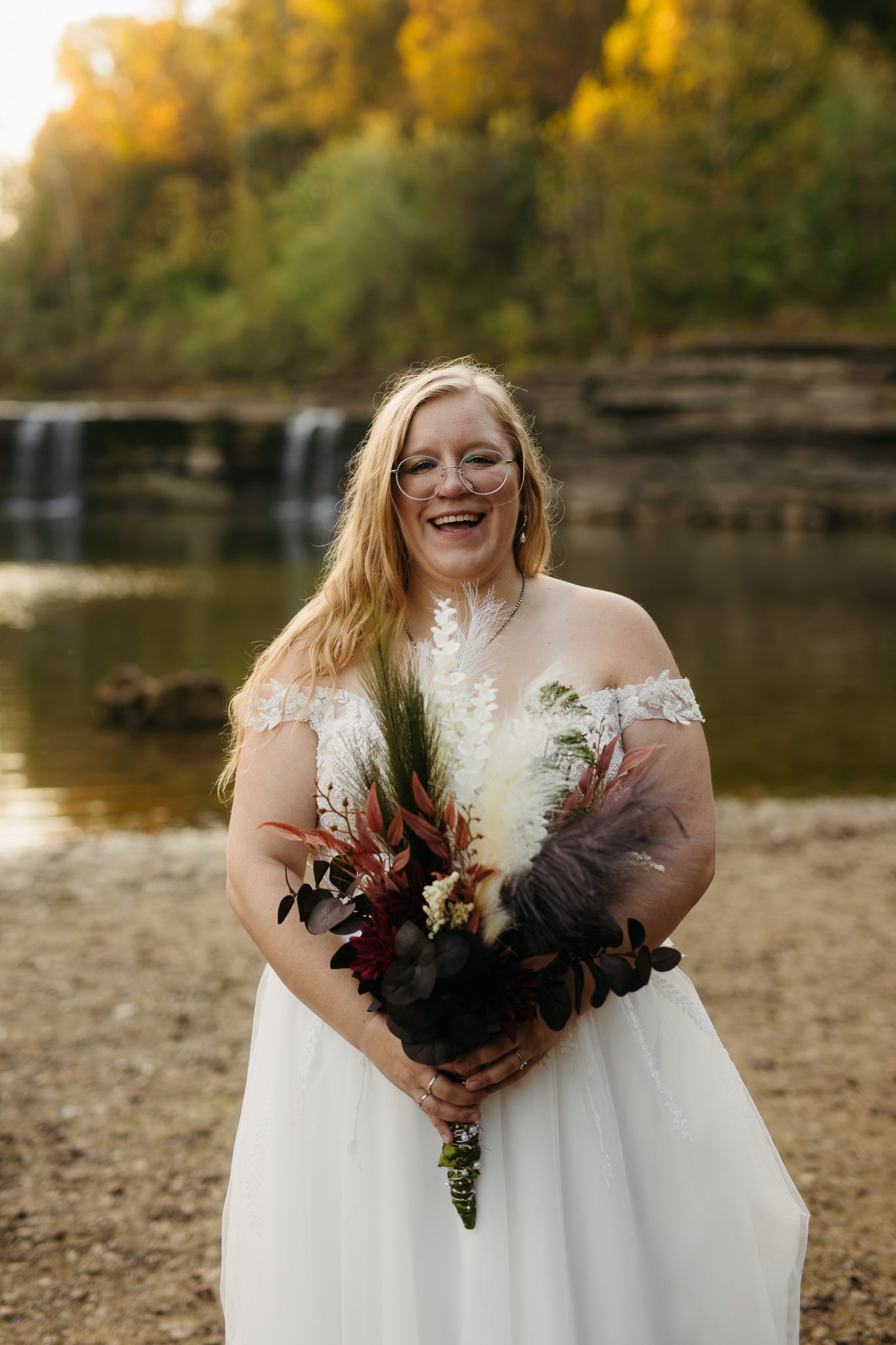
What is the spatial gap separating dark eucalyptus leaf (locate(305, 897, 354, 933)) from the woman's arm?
0.26 m

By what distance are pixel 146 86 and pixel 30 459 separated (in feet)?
123

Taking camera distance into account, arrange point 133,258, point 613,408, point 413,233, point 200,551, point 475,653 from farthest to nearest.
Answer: point 133,258, point 413,233, point 613,408, point 200,551, point 475,653

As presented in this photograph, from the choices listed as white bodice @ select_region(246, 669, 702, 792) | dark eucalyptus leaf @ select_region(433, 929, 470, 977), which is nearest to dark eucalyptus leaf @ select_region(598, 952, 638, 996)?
dark eucalyptus leaf @ select_region(433, 929, 470, 977)

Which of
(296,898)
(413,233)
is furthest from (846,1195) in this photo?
(413,233)

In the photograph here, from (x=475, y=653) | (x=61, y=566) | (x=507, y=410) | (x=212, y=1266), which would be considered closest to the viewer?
(x=475, y=653)

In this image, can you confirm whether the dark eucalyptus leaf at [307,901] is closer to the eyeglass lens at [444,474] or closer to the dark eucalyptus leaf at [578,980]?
the dark eucalyptus leaf at [578,980]

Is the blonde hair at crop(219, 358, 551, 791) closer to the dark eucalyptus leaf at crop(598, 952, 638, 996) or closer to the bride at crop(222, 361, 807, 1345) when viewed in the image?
the bride at crop(222, 361, 807, 1345)

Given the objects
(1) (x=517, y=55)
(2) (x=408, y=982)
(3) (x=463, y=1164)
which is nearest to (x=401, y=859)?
(2) (x=408, y=982)

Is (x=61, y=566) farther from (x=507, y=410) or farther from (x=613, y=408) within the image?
(x=507, y=410)

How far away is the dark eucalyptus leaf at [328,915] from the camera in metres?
1.38

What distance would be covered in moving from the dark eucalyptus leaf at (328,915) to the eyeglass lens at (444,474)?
2.55 feet

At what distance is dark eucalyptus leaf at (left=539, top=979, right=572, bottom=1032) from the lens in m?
1.30

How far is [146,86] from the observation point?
2210 inches

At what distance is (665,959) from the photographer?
1.44 meters
